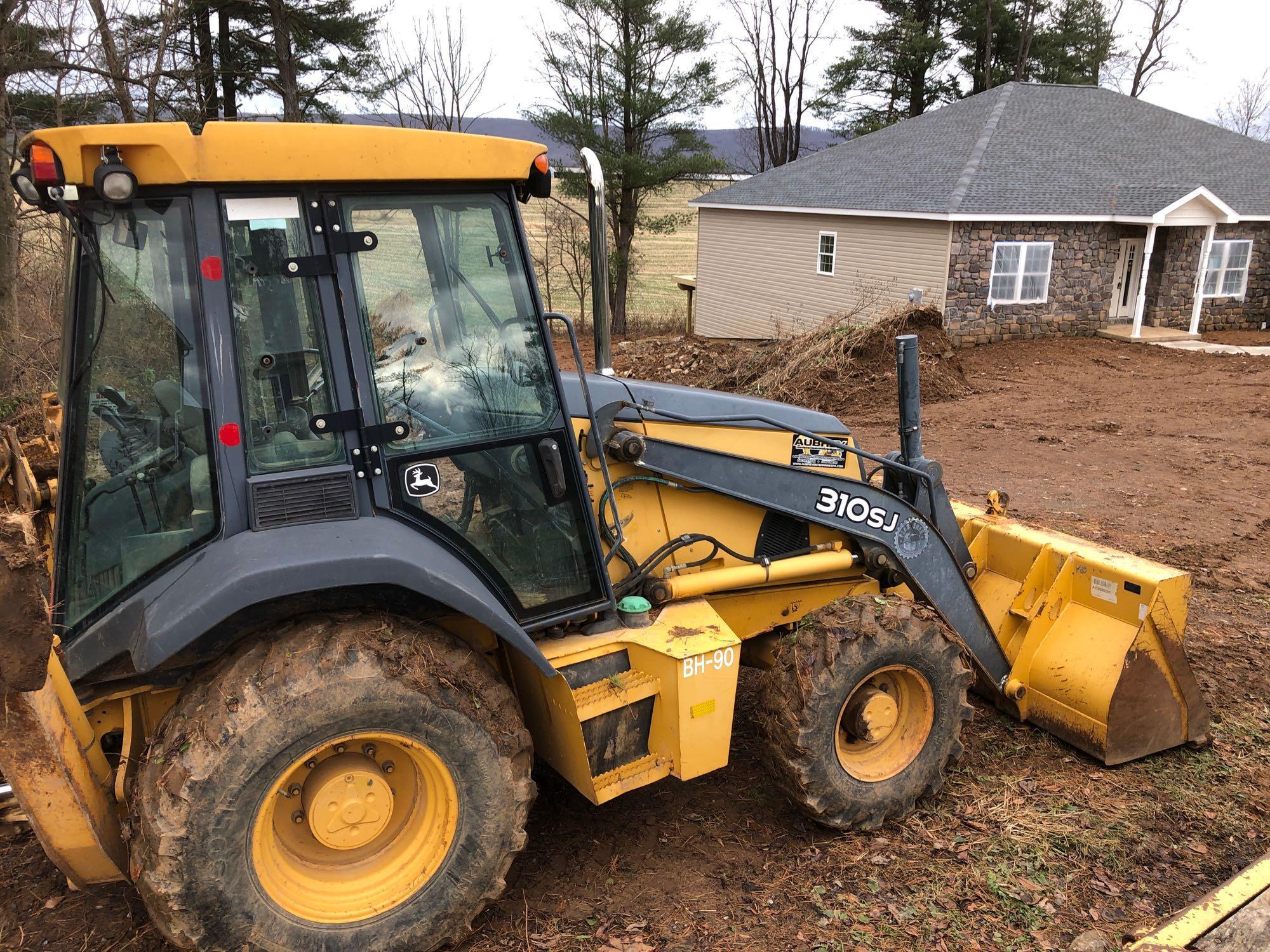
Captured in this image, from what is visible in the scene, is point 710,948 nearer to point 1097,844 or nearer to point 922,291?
point 1097,844

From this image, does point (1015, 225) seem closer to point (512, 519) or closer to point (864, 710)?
point (864, 710)

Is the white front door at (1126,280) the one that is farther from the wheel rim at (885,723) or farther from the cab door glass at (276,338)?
the cab door glass at (276,338)

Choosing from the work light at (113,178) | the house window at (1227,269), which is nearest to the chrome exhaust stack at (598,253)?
the work light at (113,178)

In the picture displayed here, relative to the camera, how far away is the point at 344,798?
3.11 m

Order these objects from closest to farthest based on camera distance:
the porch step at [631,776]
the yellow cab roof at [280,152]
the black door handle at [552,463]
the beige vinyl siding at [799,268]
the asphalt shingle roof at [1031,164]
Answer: the yellow cab roof at [280,152], the black door handle at [552,463], the porch step at [631,776], the beige vinyl siding at [799,268], the asphalt shingle roof at [1031,164]

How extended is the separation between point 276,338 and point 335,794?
1.51m

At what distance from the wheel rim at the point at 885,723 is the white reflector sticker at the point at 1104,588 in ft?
4.05

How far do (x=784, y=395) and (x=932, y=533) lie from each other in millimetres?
10471

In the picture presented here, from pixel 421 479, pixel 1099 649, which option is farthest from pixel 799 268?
pixel 421 479

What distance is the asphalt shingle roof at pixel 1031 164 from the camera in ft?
67.6

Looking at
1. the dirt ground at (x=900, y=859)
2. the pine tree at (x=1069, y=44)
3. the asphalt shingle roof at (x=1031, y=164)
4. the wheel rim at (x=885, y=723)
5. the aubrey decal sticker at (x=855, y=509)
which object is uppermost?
the pine tree at (x=1069, y=44)

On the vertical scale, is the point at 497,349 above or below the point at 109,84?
below

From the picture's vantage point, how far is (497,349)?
3.37m

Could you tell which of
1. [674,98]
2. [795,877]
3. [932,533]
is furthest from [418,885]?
[674,98]
